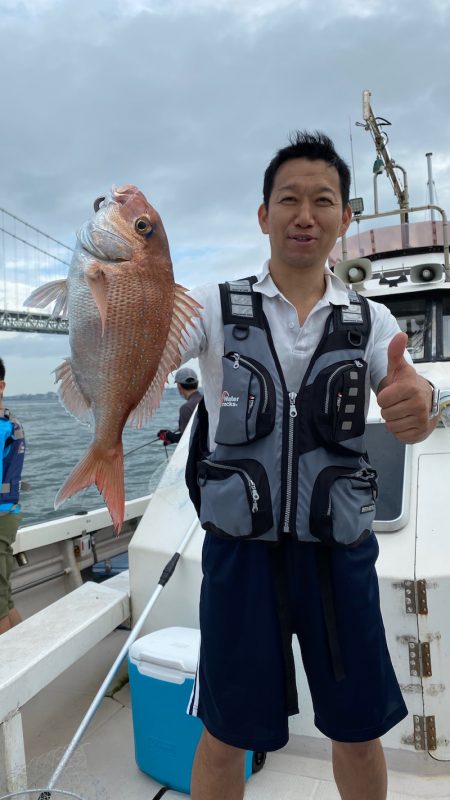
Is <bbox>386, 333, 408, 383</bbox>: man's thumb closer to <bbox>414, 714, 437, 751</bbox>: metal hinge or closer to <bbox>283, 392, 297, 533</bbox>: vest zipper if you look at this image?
<bbox>283, 392, 297, 533</bbox>: vest zipper

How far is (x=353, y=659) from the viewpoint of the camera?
1.77m

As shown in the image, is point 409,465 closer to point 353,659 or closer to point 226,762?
point 353,659

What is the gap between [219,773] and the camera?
184 centimetres

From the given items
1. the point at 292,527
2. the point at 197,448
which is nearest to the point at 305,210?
the point at 197,448

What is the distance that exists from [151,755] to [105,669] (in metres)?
1.34

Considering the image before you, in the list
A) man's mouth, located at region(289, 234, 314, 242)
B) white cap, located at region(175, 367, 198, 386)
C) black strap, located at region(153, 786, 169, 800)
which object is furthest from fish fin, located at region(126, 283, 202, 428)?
white cap, located at region(175, 367, 198, 386)

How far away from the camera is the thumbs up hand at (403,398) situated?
1.63 metres

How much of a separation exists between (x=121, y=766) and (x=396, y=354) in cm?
253

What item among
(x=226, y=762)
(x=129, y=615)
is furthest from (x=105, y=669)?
(x=226, y=762)

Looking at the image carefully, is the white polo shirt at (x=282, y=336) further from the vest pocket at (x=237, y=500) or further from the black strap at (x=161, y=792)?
the black strap at (x=161, y=792)

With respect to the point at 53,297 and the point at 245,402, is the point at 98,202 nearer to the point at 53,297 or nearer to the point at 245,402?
the point at 53,297

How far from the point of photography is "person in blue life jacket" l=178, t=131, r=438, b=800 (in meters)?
1.76

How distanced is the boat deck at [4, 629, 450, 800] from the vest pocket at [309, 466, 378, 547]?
157cm

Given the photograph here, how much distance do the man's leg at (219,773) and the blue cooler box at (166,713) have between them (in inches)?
25.8
